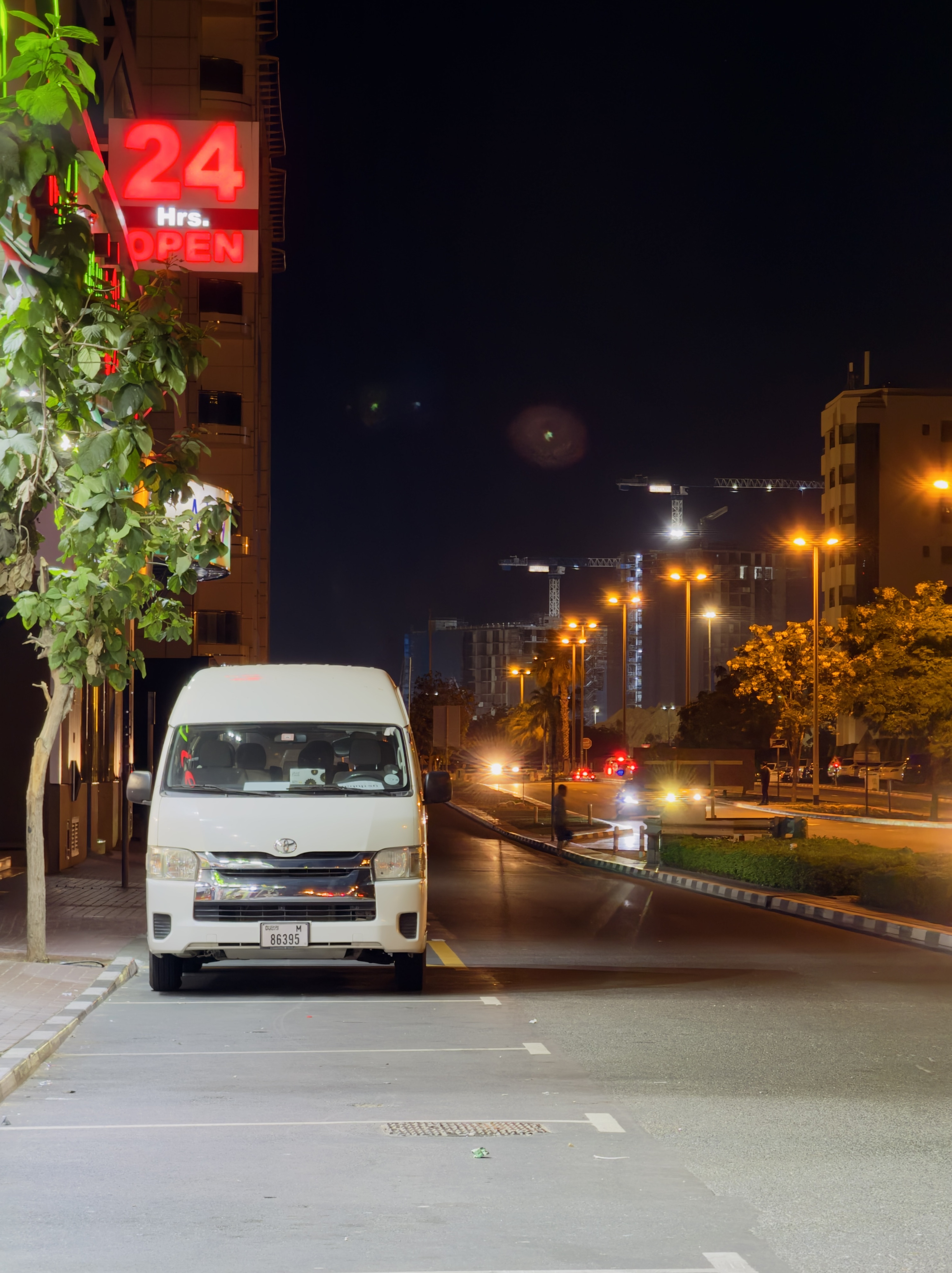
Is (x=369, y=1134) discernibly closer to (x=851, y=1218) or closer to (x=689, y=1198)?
(x=689, y=1198)

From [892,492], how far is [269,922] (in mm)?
107343

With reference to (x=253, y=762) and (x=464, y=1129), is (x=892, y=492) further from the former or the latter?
(x=464, y=1129)

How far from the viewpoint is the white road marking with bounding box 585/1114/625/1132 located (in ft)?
24.7

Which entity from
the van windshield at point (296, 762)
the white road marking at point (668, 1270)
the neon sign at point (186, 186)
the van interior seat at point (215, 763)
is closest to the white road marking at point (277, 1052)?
the van windshield at point (296, 762)

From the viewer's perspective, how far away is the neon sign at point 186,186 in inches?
1340

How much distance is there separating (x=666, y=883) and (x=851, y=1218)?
2278 cm

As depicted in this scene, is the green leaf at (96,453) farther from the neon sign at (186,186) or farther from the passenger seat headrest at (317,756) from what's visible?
the neon sign at (186,186)

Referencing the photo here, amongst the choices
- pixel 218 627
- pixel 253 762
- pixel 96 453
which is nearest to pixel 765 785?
pixel 218 627

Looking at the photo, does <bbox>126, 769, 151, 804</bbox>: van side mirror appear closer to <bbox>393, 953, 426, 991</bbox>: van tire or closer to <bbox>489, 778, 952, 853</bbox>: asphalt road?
<bbox>393, 953, 426, 991</bbox>: van tire

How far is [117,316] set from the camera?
39.7ft

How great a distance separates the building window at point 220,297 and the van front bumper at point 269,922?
195ft

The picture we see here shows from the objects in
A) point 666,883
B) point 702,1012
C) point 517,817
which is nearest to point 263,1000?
point 702,1012

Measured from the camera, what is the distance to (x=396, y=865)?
11742 mm

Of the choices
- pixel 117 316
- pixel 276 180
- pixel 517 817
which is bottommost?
pixel 517 817
